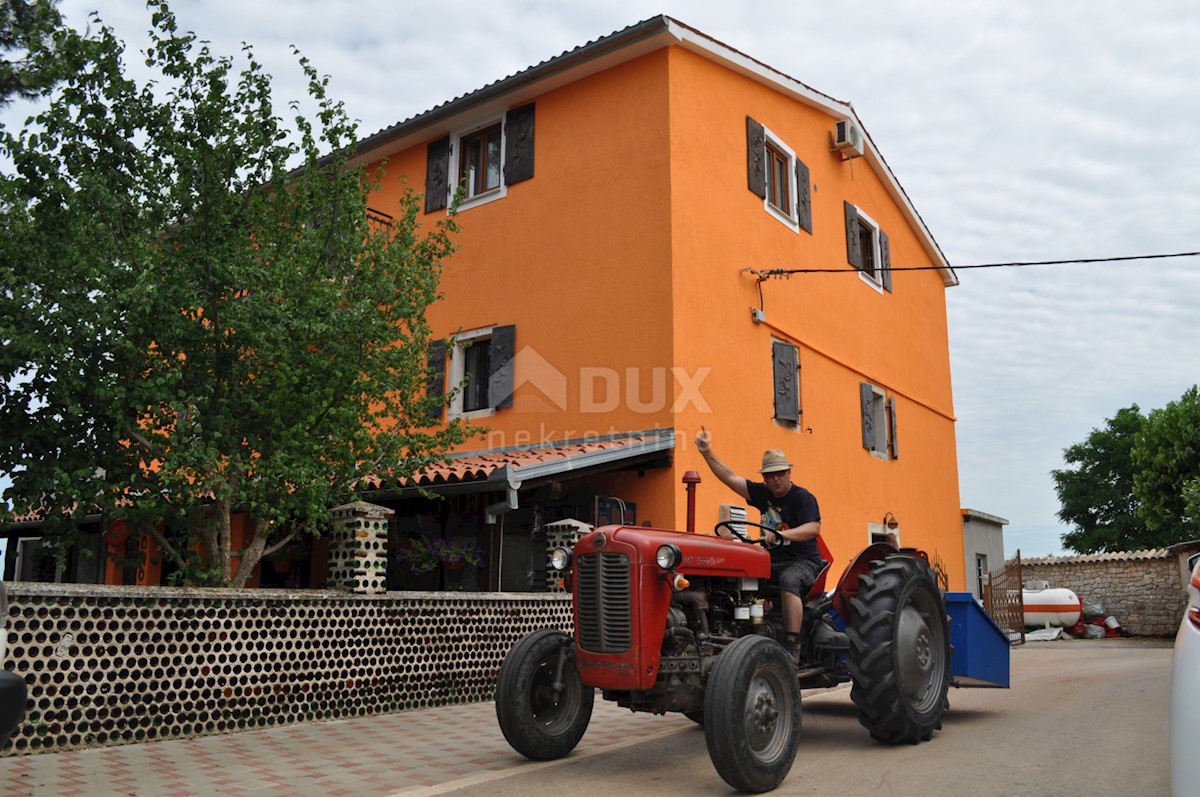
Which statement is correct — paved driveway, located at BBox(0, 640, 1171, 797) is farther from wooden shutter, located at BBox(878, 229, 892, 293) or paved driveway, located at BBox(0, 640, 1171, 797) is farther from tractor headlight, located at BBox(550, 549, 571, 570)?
wooden shutter, located at BBox(878, 229, 892, 293)

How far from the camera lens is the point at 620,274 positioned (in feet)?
38.8

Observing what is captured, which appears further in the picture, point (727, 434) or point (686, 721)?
point (727, 434)

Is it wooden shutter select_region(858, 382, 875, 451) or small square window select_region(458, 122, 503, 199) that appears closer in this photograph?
small square window select_region(458, 122, 503, 199)

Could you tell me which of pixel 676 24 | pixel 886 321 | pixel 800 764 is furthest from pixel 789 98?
pixel 800 764

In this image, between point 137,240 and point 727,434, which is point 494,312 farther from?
point 137,240

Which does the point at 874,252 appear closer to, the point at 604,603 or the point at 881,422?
the point at 881,422

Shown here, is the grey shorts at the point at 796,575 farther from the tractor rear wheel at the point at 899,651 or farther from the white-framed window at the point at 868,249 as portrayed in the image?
the white-framed window at the point at 868,249

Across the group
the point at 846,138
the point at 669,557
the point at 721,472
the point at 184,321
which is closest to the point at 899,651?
the point at 721,472

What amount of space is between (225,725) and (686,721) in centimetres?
331

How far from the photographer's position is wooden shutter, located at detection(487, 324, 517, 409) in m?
12.6

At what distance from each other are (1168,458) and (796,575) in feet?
73.3

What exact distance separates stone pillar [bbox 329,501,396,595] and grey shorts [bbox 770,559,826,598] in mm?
3657

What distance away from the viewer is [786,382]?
43.0 ft

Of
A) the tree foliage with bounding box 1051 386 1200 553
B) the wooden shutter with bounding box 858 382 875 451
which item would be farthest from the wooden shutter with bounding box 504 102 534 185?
the tree foliage with bounding box 1051 386 1200 553
